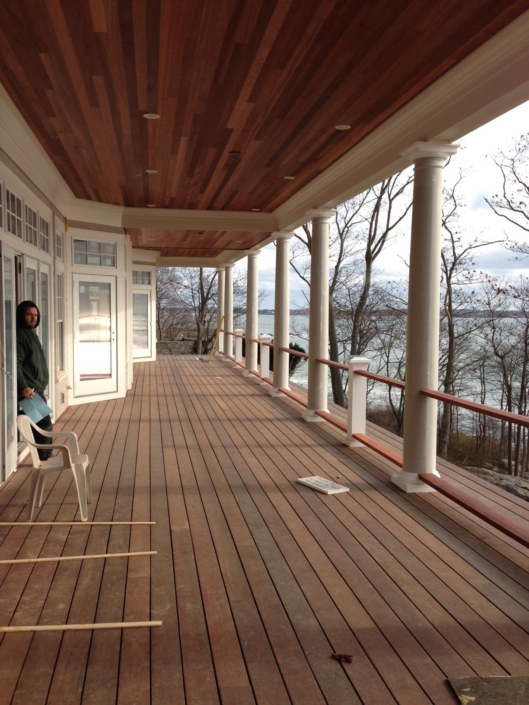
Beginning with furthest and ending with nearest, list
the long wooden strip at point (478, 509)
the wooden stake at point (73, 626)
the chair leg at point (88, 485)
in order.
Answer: the chair leg at point (88, 485)
the long wooden strip at point (478, 509)
the wooden stake at point (73, 626)

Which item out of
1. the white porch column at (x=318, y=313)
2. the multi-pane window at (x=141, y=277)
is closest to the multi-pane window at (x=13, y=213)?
the white porch column at (x=318, y=313)

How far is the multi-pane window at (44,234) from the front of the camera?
6.66 m

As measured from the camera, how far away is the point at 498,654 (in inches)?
98.7

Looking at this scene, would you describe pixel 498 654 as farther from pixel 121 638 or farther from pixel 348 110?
pixel 348 110

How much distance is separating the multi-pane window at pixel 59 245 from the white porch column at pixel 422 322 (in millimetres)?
4971

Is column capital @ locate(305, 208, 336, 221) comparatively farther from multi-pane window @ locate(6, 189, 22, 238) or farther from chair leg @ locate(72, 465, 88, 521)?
chair leg @ locate(72, 465, 88, 521)

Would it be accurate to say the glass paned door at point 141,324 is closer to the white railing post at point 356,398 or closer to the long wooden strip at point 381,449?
the white railing post at point 356,398

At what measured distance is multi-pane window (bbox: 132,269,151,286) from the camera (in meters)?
16.4

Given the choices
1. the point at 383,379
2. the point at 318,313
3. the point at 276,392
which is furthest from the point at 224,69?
the point at 276,392

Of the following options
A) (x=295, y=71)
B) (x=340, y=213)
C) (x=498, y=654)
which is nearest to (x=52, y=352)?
(x=295, y=71)

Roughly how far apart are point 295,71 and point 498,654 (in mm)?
3430

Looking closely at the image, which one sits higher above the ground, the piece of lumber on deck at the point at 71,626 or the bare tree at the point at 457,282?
the bare tree at the point at 457,282

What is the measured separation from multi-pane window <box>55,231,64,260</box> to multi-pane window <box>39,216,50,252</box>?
2.24 ft

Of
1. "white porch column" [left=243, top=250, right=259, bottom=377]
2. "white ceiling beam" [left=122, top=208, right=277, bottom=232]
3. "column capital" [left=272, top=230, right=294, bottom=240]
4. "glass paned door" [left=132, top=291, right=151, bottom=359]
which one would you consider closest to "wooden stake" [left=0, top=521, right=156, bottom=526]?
"white ceiling beam" [left=122, top=208, right=277, bottom=232]
